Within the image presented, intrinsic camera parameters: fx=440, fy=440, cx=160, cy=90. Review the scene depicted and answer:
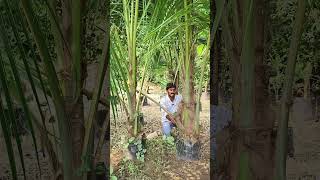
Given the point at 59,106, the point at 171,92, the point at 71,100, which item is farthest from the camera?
the point at 171,92

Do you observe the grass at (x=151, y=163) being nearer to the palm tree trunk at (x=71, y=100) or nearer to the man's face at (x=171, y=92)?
the man's face at (x=171, y=92)

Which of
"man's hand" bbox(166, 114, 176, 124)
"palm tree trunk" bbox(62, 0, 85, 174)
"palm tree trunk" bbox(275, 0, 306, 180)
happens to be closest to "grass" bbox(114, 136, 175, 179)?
"man's hand" bbox(166, 114, 176, 124)

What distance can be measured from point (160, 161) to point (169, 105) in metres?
0.34

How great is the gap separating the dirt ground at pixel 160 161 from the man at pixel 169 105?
0.07 m

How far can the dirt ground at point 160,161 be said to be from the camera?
2.54m

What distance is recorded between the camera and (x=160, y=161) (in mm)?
2609

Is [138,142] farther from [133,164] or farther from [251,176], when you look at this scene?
[251,176]

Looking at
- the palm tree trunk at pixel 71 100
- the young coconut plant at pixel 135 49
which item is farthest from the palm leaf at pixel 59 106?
the young coconut plant at pixel 135 49

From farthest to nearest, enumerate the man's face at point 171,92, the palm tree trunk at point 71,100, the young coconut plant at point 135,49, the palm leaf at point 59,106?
the man's face at point 171,92
the young coconut plant at point 135,49
the palm tree trunk at point 71,100
the palm leaf at point 59,106

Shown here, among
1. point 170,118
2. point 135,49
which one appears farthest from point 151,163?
point 135,49

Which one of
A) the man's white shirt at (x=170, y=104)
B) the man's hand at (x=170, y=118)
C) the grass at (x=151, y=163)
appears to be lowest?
the grass at (x=151, y=163)

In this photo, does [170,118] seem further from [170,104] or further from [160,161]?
[160,161]

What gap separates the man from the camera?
2491mm

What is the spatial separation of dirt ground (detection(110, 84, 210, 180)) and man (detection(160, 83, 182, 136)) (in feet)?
0.24
